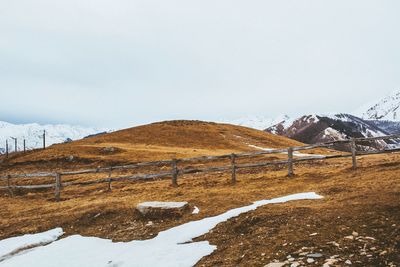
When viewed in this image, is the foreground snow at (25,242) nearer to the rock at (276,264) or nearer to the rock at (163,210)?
the rock at (163,210)

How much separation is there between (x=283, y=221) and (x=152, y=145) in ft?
189

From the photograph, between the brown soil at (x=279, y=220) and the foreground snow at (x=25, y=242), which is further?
the foreground snow at (x=25, y=242)

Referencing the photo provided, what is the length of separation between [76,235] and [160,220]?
318 centimetres

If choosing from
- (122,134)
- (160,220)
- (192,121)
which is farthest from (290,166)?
(192,121)

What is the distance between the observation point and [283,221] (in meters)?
11.5

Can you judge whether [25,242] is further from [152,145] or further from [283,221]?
[152,145]

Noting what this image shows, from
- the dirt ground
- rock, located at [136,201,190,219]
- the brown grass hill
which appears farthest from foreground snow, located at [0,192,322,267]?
the brown grass hill

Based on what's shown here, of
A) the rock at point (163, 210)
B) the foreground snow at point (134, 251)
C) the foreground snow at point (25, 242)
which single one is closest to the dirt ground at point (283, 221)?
the rock at point (163, 210)

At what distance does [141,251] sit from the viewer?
38.2 feet

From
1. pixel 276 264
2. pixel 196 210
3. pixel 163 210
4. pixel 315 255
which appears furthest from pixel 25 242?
pixel 315 255

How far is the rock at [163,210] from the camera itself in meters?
14.9

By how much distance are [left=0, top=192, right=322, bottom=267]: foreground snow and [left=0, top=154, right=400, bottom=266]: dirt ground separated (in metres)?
0.48

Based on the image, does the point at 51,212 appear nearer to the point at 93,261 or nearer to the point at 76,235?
the point at 76,235

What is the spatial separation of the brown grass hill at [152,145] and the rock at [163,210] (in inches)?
1338
